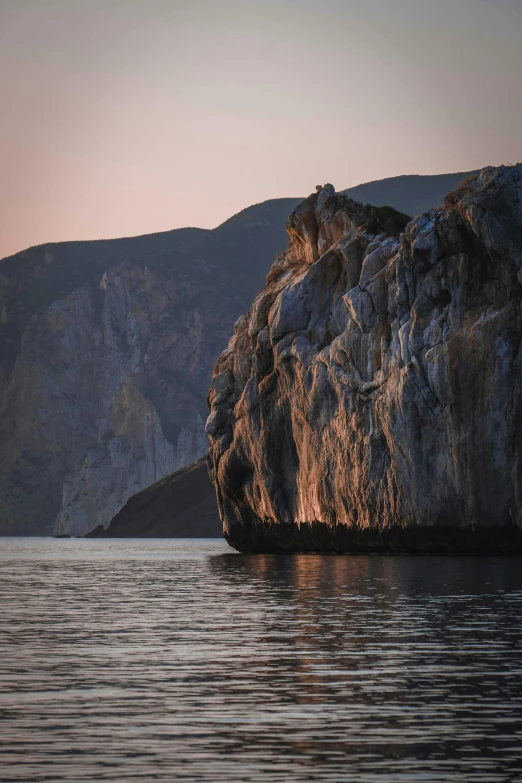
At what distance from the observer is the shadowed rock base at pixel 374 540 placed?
231 feet

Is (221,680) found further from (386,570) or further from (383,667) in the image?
(386,570)

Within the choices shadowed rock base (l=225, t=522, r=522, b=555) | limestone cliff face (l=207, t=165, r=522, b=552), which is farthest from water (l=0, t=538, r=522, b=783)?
limestone cliff face (l=207, t=165, r=522, b=552)

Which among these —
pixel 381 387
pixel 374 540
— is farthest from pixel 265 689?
pixel 374 540

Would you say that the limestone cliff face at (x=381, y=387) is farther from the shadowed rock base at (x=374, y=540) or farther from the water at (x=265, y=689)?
the water at (x=265, y=689)

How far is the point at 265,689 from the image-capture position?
67.0 feet

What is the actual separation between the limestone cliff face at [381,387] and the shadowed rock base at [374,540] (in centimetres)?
14

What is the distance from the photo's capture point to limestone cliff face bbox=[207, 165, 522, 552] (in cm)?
7000

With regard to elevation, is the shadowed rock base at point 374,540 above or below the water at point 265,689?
above

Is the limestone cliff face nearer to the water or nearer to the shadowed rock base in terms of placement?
the shadowed rock base

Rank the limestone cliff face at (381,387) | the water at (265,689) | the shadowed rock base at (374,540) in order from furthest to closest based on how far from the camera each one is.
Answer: the shadowed rock base at (374,540) < the limestone cliff face at (381,387) < the water at (265,689)

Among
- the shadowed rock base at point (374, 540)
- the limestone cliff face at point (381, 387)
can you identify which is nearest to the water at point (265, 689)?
the shadowed rock base at point (374, 540)

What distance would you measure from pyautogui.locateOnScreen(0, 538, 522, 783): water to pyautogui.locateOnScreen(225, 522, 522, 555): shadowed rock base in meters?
29.7

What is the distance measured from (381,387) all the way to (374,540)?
31.5ft

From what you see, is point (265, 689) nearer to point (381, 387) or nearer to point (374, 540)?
point (381, 387)
